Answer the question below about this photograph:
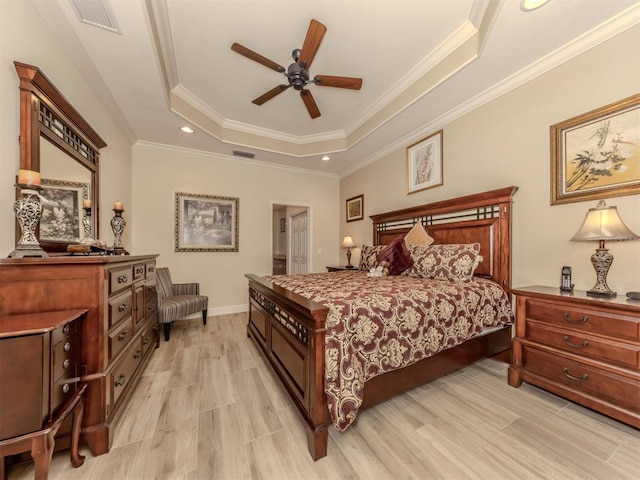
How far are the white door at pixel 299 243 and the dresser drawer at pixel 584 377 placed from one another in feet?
13.3

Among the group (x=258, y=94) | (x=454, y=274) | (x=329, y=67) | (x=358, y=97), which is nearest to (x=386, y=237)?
(x=454, y=274)

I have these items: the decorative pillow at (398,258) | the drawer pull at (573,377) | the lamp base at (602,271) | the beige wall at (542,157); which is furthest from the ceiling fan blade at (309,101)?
the drawer pull at (573,377)

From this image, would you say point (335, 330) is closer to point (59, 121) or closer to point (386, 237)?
point (59, 121)

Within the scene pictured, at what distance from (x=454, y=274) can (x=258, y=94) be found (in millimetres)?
3272

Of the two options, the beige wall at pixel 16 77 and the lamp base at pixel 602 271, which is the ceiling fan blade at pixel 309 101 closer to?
the beige wall at pixel 16 77

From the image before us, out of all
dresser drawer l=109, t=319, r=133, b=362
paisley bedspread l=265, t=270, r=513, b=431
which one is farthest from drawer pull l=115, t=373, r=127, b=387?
paisley bedspread l=265, t=270, r=513, b=431

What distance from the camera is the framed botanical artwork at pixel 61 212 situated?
1.76m

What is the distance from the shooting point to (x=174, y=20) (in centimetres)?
216

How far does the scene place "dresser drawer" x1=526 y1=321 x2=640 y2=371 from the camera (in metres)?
1.55

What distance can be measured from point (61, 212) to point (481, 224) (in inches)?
156

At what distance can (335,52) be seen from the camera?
8.37 ft

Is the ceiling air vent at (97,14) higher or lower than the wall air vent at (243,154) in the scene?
higher

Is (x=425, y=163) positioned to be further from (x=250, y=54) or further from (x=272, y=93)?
(x=250, y=54)

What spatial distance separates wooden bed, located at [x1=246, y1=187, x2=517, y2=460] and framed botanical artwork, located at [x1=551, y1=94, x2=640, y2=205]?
426 millimetres
